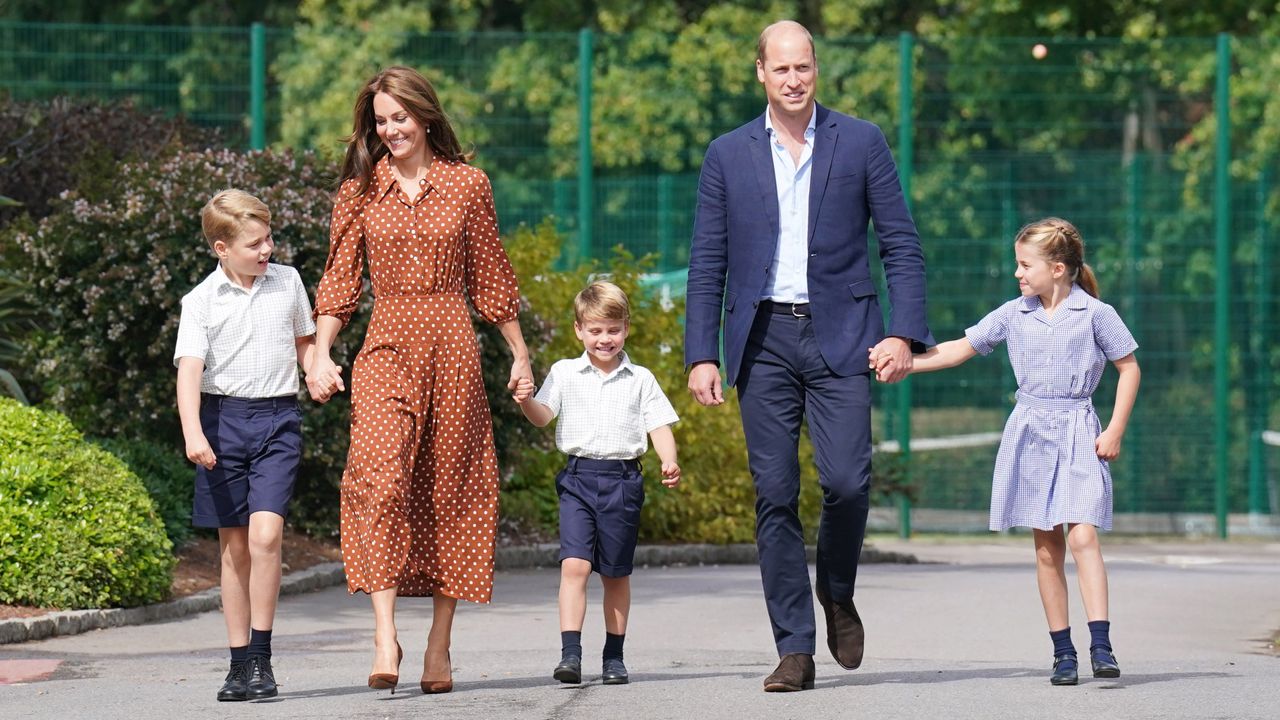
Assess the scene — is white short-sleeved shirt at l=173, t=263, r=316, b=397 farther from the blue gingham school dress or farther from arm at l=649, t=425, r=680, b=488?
the blue gingham school dress

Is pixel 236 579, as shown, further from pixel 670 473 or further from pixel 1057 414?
pixel 1057 414

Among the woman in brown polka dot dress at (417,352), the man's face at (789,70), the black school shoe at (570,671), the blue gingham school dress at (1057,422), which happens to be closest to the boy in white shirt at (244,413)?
the woman in brown polka dot dress at (417,352)

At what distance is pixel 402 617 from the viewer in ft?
30.8

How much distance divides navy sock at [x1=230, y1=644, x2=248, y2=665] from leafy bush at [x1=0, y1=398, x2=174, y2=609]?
7.48ft

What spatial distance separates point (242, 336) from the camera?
683 centimetres

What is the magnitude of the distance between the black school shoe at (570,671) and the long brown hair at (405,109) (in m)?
1.68

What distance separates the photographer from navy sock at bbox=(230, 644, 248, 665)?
21.8 ft

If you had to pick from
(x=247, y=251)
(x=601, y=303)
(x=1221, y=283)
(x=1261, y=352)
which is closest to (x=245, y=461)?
(x=247, y=251)

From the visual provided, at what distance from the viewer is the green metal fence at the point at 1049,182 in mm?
16078

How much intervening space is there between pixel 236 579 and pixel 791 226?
7.00ft

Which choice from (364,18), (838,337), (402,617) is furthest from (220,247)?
(364,18)

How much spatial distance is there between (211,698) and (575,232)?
30.6 ft

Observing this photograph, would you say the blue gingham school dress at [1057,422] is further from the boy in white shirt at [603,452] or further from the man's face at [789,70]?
the boy in white shirt at [603,452]

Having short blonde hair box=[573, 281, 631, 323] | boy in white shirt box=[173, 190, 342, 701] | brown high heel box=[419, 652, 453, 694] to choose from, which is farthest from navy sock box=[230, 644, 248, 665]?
short blonde hair box=[573, 281, 631, 323]
